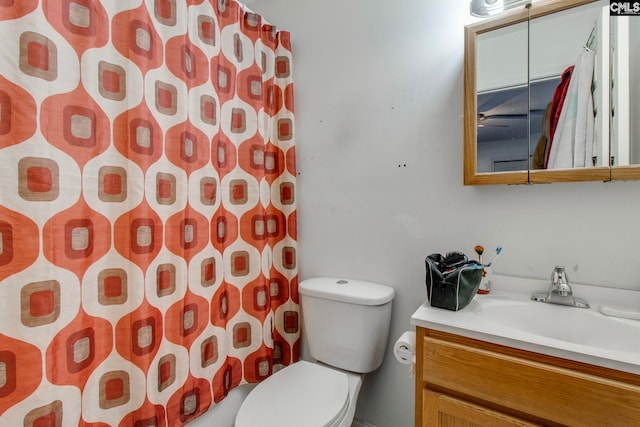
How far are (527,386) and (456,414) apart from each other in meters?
0.20

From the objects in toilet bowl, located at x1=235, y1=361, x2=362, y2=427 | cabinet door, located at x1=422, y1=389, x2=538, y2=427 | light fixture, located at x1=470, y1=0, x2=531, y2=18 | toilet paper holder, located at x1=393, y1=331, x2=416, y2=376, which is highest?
light fixture, located at x1=470, y1=0, x2=531, y2=18

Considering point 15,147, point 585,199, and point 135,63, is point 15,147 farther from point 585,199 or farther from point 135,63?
point 585,199

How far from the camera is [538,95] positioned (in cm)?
103

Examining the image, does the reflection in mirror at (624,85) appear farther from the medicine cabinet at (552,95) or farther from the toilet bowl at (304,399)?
the toilet bowl at (304,399)

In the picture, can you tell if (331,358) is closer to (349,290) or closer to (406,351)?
(349,290)

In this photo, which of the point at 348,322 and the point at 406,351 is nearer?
the point at 406,351

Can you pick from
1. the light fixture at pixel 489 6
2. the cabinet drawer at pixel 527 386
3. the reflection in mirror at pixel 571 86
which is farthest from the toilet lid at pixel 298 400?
the light fixture at pixel 489 6

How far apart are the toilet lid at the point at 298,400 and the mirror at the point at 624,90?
114 centimetres

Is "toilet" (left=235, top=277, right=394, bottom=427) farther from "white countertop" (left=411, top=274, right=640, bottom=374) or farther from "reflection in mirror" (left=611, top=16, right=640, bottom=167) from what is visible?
"reflection in mirror" (left=611, top=16, right=640, bottom=167)

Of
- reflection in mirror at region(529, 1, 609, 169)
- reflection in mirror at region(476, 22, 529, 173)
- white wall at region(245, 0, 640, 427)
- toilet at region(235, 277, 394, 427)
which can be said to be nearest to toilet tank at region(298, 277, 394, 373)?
toilet at region(235, 277, 394, 427)

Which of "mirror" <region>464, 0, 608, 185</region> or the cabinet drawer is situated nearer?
the cabinet drawer

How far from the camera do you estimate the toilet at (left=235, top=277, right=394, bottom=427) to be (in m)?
1.04

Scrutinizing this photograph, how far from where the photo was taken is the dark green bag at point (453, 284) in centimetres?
91

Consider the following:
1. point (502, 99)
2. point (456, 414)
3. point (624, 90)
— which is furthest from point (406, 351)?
point (624, 90)
